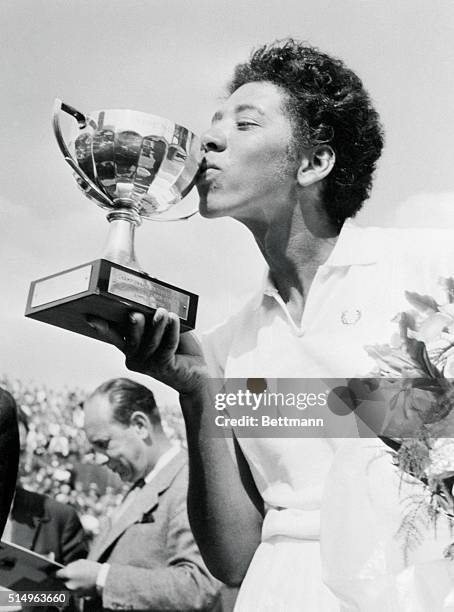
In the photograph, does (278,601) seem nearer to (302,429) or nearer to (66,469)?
(302,429)

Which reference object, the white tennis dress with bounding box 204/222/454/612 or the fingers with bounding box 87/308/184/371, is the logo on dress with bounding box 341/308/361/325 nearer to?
the white tennis dress with bounding box 204/222/454/612

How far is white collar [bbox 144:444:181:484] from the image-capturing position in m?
1.67

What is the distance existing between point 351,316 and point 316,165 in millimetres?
316

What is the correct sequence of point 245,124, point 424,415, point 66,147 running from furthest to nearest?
point 245,124 → point 66,147 → point 424,415

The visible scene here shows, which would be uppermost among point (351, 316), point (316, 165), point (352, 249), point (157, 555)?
point (316, 165)

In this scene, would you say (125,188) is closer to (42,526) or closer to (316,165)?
(316,165)

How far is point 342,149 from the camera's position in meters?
1.67

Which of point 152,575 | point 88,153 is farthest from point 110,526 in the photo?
point 88,153

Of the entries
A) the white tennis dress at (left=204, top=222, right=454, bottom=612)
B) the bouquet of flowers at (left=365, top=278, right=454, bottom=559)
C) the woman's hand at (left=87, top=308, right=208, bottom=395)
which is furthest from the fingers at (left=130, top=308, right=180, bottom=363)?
the bouquet of flowers at (left=365, top=278, right=454, bottom=559)

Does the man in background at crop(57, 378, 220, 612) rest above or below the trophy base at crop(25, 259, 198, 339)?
below

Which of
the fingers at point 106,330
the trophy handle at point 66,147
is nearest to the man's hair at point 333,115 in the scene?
the trophy handle at point 66,147

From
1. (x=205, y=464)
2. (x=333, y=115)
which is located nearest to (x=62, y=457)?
(x=205, y=464)

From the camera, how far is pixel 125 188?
5.01 feet

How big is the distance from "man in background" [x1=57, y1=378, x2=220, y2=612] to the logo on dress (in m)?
0.41
